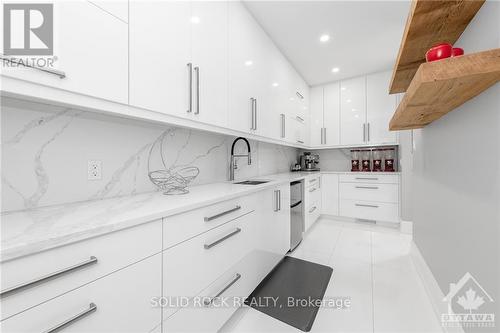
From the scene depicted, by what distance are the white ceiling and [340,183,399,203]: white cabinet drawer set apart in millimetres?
1877

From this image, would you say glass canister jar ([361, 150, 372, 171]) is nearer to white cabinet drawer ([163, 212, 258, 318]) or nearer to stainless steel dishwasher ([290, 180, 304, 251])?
stainless steel dishwasher ([290, 180, 304, 251])

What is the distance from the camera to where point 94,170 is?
44.4 inches

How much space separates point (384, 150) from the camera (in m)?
3.54

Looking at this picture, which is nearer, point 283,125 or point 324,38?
point 324,38

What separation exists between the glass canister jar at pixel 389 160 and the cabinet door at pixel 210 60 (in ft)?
10.1

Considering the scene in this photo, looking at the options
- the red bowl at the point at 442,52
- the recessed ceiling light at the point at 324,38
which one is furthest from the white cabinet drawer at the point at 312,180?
the red bowl at the point at 442,52

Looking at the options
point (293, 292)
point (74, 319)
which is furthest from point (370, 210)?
point (74, 319)

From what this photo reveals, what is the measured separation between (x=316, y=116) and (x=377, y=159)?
1318mm

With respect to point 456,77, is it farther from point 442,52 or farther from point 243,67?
point 243,67

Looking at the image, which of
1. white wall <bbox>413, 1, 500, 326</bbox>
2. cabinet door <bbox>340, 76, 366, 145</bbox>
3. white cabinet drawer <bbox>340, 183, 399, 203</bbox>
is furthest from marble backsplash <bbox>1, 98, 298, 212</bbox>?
cabinet door <bbox>340, 76, 366, 145</bbox>

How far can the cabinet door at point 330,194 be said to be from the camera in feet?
11.9

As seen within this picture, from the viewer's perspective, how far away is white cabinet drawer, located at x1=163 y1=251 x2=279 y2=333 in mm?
956

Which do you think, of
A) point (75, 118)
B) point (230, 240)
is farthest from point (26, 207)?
point (230, 240)

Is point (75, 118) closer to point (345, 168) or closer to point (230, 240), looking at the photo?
point (230, 240)
